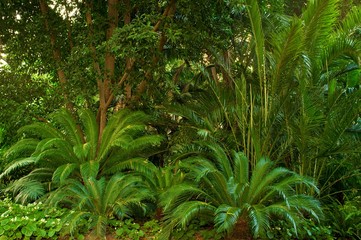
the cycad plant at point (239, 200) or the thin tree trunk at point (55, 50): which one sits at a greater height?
the thin tree trunk at point (55, 50)

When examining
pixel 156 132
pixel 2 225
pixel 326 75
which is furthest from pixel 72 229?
pixel 326 75

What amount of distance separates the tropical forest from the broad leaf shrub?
0.01 meters

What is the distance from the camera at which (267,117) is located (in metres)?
5.04

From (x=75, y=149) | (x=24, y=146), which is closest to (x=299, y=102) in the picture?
(x=75, y=149)

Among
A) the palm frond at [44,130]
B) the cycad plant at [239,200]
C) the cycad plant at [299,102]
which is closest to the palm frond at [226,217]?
the cycad plant at [239,200]

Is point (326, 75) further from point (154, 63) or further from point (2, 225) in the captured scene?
point (2, 225)

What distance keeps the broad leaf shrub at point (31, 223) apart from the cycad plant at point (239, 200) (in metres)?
1.13

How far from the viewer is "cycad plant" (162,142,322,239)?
3.63 metres

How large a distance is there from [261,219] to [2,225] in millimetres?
2678

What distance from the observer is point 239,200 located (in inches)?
156

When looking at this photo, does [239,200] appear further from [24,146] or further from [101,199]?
[24,146]

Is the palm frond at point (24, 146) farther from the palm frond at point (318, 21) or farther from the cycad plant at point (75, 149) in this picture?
the palm frond at point (318, 21)

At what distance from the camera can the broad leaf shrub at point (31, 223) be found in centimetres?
396

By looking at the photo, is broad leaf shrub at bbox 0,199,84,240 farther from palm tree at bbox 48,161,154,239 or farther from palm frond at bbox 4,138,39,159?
palm frond at bbox 4,138,39,159
